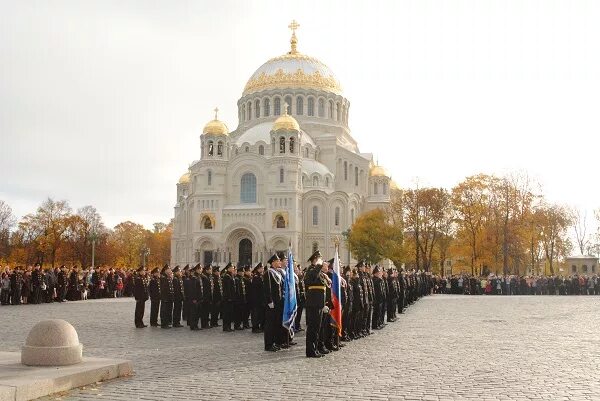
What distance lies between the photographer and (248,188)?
2480 inches

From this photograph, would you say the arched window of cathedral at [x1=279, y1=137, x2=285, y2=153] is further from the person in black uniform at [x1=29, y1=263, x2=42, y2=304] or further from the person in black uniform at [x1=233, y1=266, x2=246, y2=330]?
the person in black uniform at [x1=233, y1=266, x2=246, y2=330]

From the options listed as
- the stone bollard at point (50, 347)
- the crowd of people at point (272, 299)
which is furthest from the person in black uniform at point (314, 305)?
the stone bollard at point (50, 347)

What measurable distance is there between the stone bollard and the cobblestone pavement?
78 centimetres

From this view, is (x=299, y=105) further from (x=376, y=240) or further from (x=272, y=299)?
(x=272, y=299)

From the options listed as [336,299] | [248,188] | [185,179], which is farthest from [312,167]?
[336,299]

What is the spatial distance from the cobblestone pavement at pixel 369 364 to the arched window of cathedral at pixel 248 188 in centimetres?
4456

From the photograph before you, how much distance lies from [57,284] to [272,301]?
19.6 m

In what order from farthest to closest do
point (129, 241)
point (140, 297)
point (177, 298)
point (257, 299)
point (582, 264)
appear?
point (129, 241)
point (582, 264)
point (140, 297)
point (177, 298)
point (257, 299)

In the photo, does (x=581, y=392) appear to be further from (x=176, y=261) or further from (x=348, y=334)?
(x=176, y=261)

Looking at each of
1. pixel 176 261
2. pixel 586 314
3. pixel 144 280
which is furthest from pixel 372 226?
pixel 144 280

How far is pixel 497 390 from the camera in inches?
339

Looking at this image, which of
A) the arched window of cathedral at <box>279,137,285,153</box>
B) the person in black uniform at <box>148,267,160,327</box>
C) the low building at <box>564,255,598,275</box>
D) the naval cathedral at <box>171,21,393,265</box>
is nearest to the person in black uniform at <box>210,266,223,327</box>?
the person in black uniform at <box>148,267,160,327</box>

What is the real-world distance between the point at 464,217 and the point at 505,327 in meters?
35.2

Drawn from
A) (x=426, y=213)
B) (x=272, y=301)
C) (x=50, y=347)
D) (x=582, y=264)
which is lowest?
(x=50, y=347)
